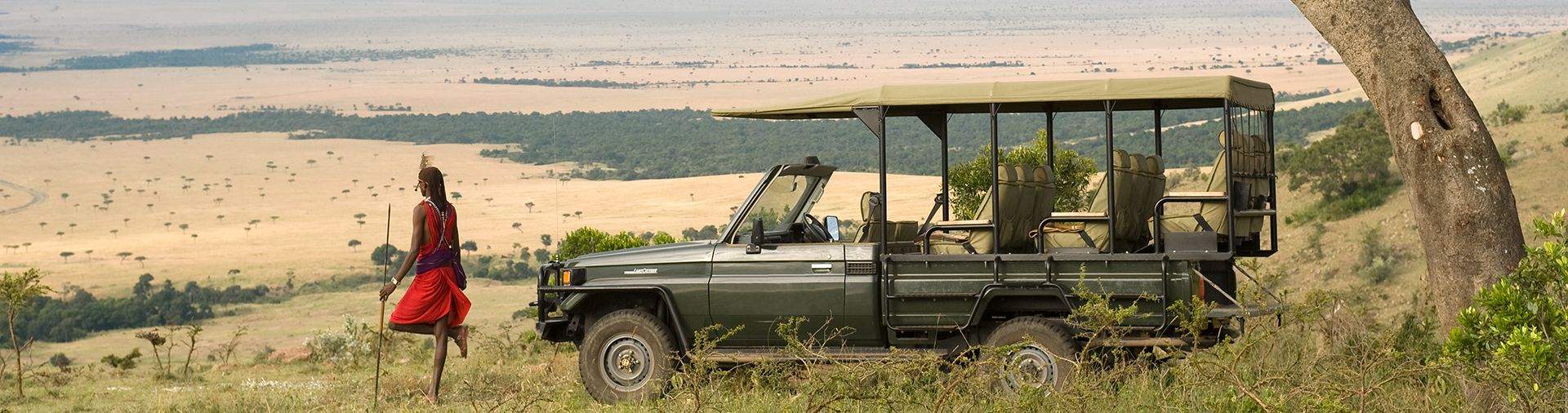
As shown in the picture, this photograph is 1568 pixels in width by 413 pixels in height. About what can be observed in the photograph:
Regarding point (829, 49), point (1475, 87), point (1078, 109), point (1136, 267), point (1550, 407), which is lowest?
point (1550, 407)

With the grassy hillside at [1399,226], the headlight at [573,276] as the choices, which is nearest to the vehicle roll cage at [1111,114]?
the headlight at [573,276]

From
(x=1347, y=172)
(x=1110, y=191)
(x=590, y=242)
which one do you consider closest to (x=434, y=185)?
(x=1110, y=191)

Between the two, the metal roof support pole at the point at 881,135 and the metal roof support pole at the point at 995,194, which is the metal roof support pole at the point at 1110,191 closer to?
the metal roof support pole at the point at 995,194

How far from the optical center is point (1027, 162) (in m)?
19.8

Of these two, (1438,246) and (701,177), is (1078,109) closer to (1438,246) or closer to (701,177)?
(1438,246)

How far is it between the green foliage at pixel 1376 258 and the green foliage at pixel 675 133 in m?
12.3

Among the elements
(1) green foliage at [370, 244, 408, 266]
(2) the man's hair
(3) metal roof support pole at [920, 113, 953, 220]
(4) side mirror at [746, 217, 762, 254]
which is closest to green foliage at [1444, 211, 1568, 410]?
(3) metal roof support pole at [920, 113, 953, 220]

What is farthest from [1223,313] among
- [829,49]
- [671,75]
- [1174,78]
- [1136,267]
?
[829,49]

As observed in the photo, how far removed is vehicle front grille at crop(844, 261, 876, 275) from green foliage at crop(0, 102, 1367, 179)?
1253 inches

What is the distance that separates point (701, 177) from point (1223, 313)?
67424 mm

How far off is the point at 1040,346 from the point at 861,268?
1.07 metres

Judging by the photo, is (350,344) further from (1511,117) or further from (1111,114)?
(1511,117)

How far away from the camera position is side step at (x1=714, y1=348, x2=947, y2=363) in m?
9.52

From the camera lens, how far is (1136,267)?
9.29 metres
